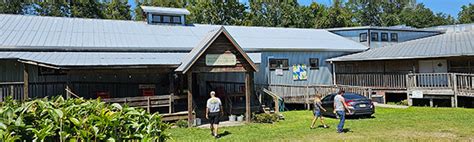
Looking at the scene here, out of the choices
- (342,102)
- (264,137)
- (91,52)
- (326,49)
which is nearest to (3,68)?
(91,52)

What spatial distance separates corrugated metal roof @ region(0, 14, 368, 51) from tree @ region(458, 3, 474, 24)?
48.4m

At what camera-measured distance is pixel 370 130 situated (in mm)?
12773

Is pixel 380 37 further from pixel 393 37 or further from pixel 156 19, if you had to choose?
pixel 156 19

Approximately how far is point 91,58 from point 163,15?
9.59 meters

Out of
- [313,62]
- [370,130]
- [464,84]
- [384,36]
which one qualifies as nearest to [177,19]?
[313,62]

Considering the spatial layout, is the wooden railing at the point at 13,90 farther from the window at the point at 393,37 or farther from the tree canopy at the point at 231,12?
the window at the point at 393,37

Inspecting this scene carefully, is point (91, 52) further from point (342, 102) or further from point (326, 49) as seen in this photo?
point (326, 49)

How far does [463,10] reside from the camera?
69.4 meters

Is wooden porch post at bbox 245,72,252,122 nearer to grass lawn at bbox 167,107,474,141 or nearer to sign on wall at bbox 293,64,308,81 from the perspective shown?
grass lawn at bbox 167,107,474,141

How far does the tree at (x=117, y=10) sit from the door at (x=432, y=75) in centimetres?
3176

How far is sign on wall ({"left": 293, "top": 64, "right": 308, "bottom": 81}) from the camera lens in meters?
24.8

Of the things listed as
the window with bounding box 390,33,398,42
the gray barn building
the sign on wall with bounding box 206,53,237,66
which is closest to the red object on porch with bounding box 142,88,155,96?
the gray barn building

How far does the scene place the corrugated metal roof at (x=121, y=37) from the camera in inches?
720

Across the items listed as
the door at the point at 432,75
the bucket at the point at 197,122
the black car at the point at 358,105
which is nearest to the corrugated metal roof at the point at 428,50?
the door at the point at 432,75
